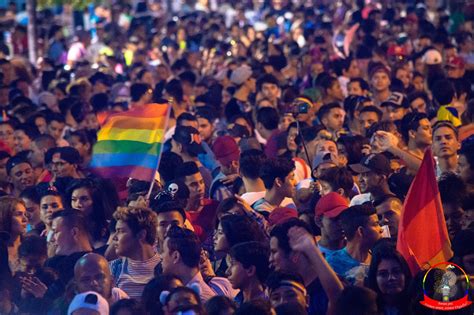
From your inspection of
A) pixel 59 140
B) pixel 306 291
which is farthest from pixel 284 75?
pixel 306 291

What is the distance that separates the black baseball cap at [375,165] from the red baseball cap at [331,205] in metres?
1.15

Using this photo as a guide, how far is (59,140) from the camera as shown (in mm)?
16781

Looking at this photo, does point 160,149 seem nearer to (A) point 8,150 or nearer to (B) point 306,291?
(A) point 8,150

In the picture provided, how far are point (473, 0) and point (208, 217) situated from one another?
22552 mm

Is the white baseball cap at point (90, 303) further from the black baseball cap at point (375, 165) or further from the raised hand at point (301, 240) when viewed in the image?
the black baseball cap at point (375, 165)

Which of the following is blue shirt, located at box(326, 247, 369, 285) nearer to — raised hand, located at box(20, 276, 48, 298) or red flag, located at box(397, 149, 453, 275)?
red flag, located at box(397, 149, 453, 275)

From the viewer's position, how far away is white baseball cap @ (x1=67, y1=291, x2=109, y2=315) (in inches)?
359

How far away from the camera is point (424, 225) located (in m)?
10.0

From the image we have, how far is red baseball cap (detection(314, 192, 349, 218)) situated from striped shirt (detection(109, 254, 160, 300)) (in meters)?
1.22

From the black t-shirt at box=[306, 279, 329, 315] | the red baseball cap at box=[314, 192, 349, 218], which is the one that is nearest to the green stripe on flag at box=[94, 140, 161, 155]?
the red baseball cap at box=[314, 192, 349, 218]

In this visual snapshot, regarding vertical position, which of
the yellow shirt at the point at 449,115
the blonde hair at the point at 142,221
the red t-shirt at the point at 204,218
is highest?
the blonde hair at the point at 142,221

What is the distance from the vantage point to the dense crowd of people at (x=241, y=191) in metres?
9.34

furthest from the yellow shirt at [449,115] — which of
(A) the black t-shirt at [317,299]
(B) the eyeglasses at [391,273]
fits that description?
(B) the eyeglasses at [391,273]

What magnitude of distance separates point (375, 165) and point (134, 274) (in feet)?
8.42
